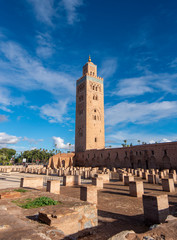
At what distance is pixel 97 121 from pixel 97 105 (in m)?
4.76

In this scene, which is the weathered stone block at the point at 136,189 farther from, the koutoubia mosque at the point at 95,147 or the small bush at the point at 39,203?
the koutoubia mosque at the point at 95,147

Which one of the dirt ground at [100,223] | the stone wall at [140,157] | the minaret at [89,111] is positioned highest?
the minaret at [89,111]

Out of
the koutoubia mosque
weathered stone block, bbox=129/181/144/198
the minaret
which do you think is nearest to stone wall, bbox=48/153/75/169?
the koutoubia mosque

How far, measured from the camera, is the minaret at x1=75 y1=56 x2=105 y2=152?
137 feet

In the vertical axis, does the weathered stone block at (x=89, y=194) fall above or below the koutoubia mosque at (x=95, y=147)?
below

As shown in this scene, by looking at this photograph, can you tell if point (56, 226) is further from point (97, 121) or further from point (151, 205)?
point (97, 121)

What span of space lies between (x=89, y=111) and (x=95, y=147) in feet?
32.4

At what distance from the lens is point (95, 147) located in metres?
41.6

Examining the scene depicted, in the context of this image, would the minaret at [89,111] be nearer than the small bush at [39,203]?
No

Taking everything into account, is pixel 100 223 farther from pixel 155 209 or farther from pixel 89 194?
pixel 89 194

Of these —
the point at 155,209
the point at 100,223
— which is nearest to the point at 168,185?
the point at 155,209

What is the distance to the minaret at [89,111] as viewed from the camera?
41744mm

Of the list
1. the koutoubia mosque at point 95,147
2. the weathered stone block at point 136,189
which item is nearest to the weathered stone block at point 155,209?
the weathered stone block at point 136,189

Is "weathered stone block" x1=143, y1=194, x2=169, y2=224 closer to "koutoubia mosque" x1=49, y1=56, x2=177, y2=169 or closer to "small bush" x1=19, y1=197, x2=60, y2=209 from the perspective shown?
"small bush" x1=19, y1=197, x2=60, y2=209
